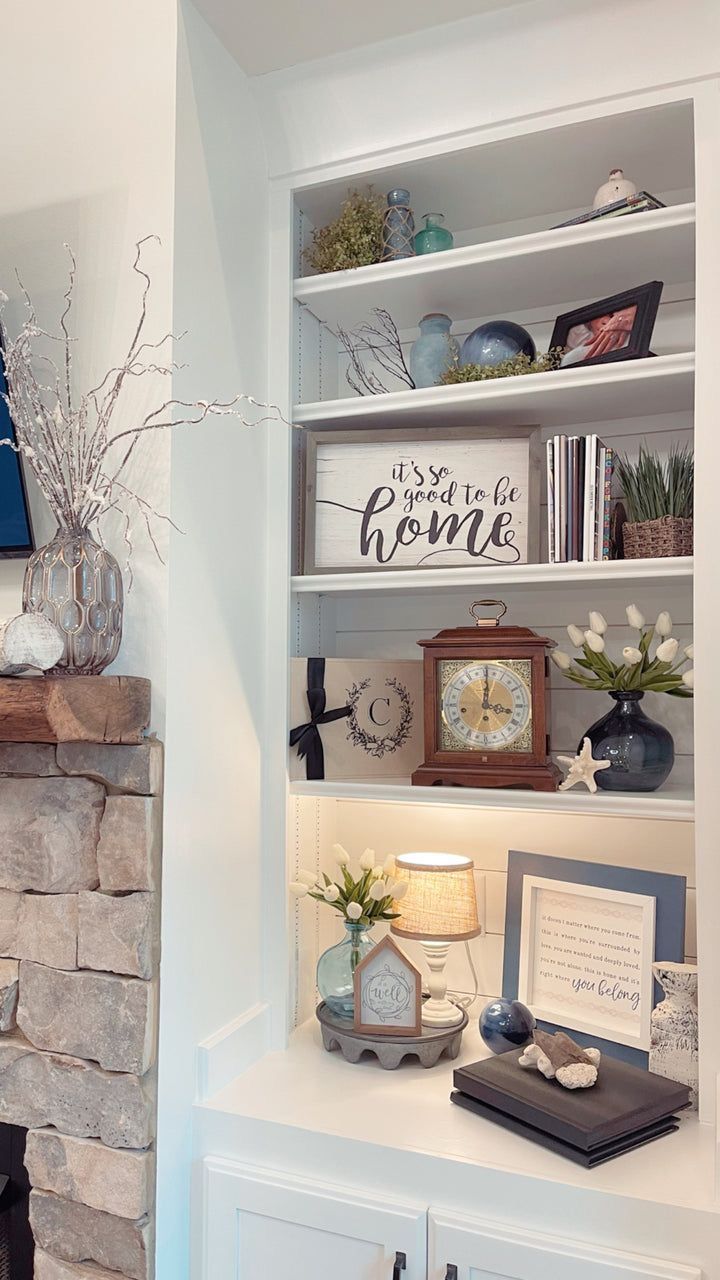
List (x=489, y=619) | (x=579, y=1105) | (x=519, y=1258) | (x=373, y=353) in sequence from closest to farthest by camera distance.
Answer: (x=519, y=1258) → (x=579, y=1105) → (x=489, y=619) → (x=373, y=353)

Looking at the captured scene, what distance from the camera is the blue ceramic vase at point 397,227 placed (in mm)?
1749

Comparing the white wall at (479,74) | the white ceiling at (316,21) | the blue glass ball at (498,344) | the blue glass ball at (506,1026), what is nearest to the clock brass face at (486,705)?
the blue glass ball at (506,1026)

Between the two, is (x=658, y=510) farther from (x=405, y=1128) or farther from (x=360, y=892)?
(x=405, y=1128)

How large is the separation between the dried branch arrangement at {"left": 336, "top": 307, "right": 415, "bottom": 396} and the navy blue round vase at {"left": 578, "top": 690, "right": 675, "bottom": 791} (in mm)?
863

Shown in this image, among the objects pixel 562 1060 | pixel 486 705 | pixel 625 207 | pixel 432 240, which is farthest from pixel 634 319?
pixel 562 1060

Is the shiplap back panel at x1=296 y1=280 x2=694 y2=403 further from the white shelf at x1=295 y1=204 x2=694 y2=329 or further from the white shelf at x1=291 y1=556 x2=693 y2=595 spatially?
the white shelf at x1=291 y1=556 x2=693 y2=595

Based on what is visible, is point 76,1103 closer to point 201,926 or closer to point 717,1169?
point 201,926

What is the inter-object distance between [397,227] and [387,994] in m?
1.47

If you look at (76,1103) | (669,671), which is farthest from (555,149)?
(76,1103)

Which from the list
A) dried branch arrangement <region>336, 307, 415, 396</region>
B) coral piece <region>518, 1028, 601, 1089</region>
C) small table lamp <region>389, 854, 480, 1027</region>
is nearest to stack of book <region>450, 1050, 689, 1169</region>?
coral piece <region>518, 1028, 601, 1089</region>

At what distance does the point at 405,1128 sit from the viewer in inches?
54.6

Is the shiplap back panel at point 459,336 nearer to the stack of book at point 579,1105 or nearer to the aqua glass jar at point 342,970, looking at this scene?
the aqua glass jar at point 342,970

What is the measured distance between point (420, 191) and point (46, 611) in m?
1.16

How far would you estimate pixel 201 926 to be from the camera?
149 cm
